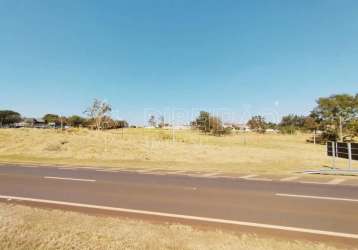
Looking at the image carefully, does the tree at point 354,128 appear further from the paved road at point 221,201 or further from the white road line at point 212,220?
the white road line at point 212,220

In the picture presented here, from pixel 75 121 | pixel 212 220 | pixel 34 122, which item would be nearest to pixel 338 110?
pixel 212 220

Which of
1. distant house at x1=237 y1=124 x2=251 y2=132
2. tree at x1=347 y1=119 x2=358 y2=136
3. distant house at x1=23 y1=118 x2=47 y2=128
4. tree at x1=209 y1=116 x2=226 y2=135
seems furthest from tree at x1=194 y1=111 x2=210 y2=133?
distant house at x1=23 y1=118 x2=47 y2=128

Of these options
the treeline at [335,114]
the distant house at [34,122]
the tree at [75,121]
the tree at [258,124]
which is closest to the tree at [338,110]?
the treeline at [335,114]

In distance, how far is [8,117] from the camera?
392 ft

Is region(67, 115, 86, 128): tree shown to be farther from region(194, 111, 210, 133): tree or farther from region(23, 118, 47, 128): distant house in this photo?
region(194, 111, 210, 133): tree

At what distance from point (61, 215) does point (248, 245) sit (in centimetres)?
418

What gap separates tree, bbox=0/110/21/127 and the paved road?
125801 millimetres

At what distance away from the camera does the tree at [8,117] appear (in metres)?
118

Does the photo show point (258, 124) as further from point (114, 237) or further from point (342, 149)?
point (114, 237)

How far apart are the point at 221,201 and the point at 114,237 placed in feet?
13.7

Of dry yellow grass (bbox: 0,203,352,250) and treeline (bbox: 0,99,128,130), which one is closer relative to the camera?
dry yellow grass (bbox: 0,203,352,250)

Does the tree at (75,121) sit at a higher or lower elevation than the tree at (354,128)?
higher

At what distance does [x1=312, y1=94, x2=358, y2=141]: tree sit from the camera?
51031mm

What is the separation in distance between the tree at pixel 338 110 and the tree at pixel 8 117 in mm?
120516
